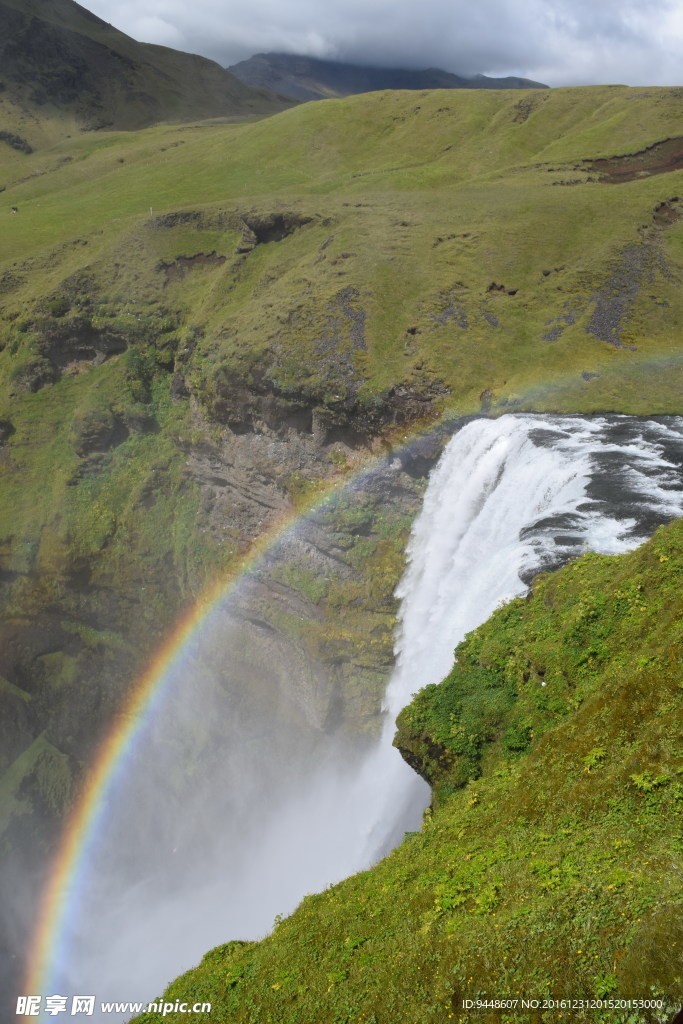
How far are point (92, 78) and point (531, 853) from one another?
174986 millimetres

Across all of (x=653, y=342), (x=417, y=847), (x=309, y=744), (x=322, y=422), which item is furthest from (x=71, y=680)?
(x=653, y=342)

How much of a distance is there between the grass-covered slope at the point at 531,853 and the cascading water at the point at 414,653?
16.0 feet

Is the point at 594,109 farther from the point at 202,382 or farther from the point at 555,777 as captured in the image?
the point at 555,777

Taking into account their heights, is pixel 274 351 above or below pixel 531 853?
above

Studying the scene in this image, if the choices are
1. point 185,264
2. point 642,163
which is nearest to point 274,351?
point 185,264

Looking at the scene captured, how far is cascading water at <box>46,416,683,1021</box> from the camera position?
842 inches

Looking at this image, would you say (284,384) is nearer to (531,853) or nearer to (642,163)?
(531,853)

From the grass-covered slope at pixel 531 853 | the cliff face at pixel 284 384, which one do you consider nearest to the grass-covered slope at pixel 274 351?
the cliff face at pixel 284 384

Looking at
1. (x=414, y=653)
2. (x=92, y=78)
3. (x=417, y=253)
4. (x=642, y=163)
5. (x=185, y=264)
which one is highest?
(x=92, y=78)

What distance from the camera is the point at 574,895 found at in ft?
27.2

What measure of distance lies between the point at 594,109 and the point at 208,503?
6133 cm

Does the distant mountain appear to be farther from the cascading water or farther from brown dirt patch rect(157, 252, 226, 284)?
the cascading water

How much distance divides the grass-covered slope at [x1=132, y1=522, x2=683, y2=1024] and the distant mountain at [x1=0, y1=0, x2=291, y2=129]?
15306cm

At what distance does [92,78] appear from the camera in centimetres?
14200
